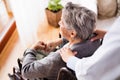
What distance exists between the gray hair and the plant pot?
674 mm

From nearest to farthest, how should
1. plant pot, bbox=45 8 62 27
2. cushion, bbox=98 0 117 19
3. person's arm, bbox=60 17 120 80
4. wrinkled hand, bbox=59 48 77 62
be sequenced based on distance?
person's arm, bbox=60 17 120 80 → wrinkled hand, bbox=59 48 77 62 → plant pot, bbox=45 8 62 27 → cushion, bbox=98 0 117 19

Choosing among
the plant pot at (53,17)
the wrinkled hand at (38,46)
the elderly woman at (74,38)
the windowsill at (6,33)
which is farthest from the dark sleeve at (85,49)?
the windowsill at (6,33)

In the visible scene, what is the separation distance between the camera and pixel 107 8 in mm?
2039

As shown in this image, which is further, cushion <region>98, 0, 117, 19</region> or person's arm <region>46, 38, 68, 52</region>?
cushion <region>98, 0, 117, 19</region>

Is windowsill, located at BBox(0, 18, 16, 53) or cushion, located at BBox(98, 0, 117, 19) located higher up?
cushion, located at BBox(98, 0, 117, 19)

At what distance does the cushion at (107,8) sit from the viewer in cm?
202

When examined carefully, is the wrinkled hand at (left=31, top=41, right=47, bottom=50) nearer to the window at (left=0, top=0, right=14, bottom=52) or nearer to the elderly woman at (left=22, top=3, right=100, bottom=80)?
the elderly woman at (left=22, top=3, right=100, bottom=80)

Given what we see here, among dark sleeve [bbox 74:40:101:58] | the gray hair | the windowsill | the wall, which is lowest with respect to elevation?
the windowsill

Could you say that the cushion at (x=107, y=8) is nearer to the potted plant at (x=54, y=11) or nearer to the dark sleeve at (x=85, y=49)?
the potted plant at (x=54, y=11)

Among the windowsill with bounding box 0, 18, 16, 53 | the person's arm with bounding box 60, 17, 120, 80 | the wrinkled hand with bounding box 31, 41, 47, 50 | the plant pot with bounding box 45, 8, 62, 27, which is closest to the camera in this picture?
the person's arm with bounding box 60, 17, 120, 80

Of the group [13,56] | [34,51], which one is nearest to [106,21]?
[34,51]

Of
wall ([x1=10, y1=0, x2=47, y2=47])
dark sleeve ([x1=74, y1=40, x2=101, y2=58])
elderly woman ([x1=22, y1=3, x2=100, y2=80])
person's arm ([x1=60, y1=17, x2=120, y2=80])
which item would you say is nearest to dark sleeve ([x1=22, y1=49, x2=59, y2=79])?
elderly woman ([x1=22, y1=3, x2=100, y2=80])

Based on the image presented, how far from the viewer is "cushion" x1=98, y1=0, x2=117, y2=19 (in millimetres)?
2021

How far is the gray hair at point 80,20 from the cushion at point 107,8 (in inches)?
36.4
